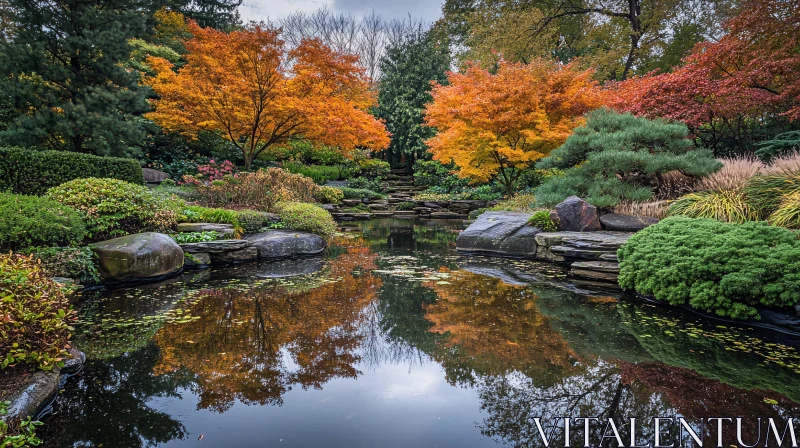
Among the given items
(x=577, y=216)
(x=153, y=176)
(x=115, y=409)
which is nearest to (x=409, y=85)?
(x=153, y=176)

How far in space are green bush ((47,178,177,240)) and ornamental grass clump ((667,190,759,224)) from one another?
7816 mm

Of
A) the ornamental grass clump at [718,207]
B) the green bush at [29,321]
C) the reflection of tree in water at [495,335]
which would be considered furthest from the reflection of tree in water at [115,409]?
the ornamental grass clump at [718,207]

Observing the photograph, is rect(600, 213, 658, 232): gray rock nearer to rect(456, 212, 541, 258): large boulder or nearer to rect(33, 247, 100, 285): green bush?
rect(456, 212, 541, 258): large boulder

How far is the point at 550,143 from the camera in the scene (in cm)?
1079

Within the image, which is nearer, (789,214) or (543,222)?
(789,214)

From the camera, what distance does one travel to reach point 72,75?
32.9 ft

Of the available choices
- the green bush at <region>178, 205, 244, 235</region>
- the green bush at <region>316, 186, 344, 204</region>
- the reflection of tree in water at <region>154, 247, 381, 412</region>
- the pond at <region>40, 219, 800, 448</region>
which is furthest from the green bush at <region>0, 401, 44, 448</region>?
the green bush at <region>316, 186, 344, 204</region>

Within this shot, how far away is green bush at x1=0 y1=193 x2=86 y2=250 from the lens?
4.44 m

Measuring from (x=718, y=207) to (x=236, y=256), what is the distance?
723cm

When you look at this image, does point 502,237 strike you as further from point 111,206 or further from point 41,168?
point 41,168

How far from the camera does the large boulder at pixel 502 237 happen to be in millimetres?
7536

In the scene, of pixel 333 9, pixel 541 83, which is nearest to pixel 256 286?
pixel 541 83

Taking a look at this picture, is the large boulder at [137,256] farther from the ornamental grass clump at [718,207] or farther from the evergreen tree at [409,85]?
the evergreen tree at [409,85]

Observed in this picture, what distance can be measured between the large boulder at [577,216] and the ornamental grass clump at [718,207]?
112 cm
